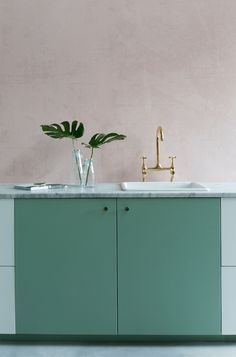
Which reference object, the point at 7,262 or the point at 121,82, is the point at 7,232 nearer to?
the point at 7,262

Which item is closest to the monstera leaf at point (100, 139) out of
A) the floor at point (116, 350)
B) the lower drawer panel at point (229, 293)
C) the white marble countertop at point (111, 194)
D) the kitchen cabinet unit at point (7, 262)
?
the white marble countertop at point (111, 194)

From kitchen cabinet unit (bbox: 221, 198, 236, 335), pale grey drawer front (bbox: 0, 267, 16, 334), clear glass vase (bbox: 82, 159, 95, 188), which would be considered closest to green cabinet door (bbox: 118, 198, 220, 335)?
kitchen cabinet unit (bbox: 221, 198, 236, 335)

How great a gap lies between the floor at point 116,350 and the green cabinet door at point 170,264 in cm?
10

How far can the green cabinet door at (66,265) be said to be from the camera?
2.48 metres

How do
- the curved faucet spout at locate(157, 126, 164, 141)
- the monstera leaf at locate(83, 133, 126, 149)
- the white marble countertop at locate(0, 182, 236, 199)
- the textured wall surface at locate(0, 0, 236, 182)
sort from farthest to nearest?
the textured wall surface at locate(0, 0, 236, 182), the curved faucet spout at locate(157, 126, 164, 141), the monstera leaf at locate(83, 133, 126, 149), the white marble countertop at locate(0, 182, 236, 199)

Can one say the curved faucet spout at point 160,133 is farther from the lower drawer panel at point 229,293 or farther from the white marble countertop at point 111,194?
the lower drawer panel at point 229,293

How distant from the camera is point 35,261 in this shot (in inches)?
98.3

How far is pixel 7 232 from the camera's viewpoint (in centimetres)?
251

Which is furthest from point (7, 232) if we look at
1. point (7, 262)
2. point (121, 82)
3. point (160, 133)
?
point (121, 82)

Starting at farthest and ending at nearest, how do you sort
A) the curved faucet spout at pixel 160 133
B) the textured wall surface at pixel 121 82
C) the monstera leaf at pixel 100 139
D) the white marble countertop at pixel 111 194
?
the textured wall surface at pixel 121 82 → the curved faucet spout at pixel 160 133 → the monstera leaf at pixel 100 139 → the white marble countertop at pixel 111 194

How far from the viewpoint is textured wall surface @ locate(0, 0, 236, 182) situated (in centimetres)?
311

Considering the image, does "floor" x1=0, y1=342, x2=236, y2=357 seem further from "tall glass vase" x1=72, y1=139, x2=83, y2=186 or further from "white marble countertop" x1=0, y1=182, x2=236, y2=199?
"tall glass vase" x1=72, y1=139, x2=83, y2=186

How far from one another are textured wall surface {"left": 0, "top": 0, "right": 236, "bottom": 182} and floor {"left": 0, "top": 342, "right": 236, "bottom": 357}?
1.06 m

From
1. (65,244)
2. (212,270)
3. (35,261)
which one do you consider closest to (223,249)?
(212,270)
